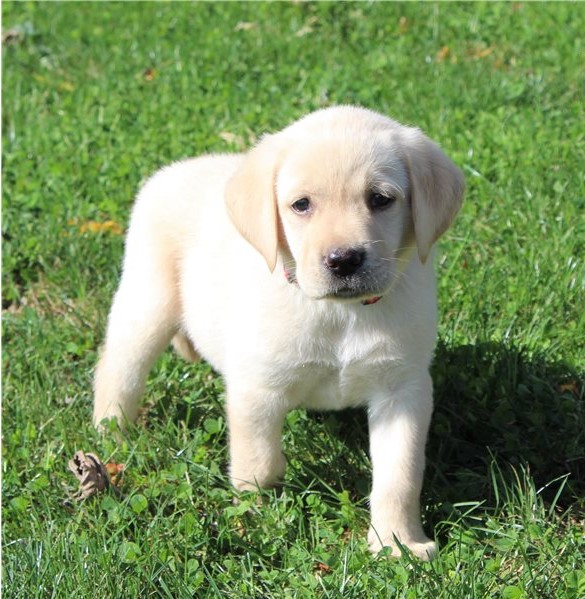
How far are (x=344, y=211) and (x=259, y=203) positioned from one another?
0.93 ft

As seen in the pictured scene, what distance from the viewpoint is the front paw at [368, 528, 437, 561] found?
3219 millimetres

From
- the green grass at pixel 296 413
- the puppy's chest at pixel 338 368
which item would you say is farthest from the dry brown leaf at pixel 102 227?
the puppy's chest at pixel 338 368

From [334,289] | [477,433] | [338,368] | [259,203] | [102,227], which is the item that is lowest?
[102,227]

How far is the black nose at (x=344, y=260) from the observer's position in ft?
9.48

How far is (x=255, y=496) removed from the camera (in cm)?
339

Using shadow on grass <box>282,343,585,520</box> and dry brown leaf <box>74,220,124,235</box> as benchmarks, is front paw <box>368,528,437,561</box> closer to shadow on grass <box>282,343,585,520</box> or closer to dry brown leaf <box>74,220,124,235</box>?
shadow on grass <box>282,343,585,520</box>

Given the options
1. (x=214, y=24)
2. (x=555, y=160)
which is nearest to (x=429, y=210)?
(x=555, y=160)

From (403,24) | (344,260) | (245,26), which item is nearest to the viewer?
(344,260)

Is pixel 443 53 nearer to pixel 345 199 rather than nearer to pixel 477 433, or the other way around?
pixel 477 433

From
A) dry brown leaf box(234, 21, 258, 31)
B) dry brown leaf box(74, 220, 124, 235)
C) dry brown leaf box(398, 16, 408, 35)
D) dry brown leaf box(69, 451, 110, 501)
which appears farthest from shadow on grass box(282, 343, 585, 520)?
dry brown leaf box(234, 21, 258, 31)

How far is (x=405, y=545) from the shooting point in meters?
3.20

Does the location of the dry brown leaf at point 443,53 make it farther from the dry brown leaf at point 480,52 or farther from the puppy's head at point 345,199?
the puppy's head at point 345,199

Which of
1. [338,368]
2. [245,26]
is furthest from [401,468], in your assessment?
[245,26]

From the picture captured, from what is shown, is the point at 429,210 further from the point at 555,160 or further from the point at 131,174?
the point at 131,174
